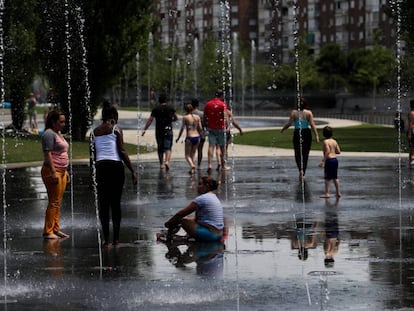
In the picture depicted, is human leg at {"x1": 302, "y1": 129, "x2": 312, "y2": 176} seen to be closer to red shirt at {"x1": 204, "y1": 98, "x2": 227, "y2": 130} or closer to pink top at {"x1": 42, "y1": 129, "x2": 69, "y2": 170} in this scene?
red shirt at {"x1": 204, "y1": 98, "x2": 227, "y2": 130}

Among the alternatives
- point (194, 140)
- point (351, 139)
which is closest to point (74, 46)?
point (351, 139)

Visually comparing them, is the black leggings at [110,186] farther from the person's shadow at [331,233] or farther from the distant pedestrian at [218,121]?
the distant pedestrian at [218,121]

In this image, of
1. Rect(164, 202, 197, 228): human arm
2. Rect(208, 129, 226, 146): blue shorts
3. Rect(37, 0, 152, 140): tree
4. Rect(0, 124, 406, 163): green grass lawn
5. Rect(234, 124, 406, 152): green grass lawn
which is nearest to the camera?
Rect(164, 202, 197, 228): human arm

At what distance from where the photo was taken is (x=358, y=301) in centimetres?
1001

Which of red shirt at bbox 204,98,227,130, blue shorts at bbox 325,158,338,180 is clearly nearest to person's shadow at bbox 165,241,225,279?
blue shorts at bbox 325,158,338,180

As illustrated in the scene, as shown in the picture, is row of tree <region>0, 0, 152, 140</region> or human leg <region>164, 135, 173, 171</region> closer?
human leg <region>164, 135, 173, 171</region>

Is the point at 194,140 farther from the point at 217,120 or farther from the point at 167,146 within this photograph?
the point at 167,146

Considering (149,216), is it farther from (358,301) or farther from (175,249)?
(358,301)

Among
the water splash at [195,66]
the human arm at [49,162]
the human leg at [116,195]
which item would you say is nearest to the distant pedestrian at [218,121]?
the human arm at [49,162]

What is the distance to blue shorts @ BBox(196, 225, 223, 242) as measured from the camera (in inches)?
547

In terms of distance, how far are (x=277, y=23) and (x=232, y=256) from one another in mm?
133443

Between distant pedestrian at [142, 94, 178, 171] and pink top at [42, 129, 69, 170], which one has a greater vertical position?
pink top at [42, 129, 69, 170]

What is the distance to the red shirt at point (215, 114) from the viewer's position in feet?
80.6

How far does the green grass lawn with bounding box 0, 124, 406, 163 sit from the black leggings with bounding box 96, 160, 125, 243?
1630 cm
